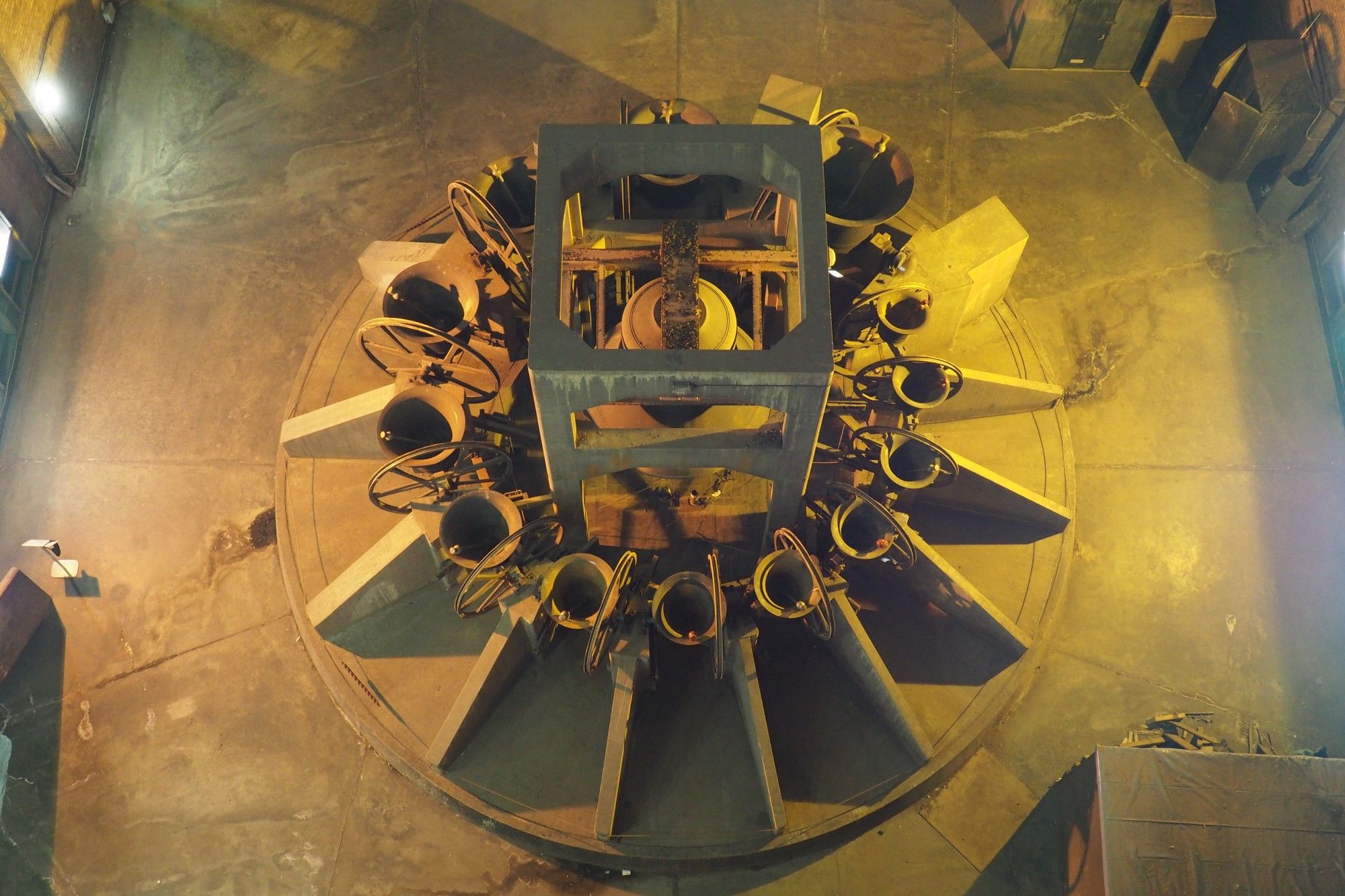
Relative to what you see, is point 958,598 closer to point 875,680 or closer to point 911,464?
point 875,680

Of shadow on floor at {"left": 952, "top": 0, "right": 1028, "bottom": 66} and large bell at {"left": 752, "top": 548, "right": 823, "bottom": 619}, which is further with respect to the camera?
shadow on floor at {"left": 952, "top": 0, "right": 1028, "bottom": 66}

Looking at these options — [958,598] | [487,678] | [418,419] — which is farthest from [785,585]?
[418,419]

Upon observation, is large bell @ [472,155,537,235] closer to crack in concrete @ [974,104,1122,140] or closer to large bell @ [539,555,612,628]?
large bell @ [539,555,612,628]

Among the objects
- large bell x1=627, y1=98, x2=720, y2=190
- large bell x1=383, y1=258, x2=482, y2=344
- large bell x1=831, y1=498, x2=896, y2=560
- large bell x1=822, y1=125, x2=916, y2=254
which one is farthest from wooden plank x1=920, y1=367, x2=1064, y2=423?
large bell x1=383, y1=258, x2=482, y2=344

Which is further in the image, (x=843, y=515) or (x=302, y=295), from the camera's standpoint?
(x=302, y=295)

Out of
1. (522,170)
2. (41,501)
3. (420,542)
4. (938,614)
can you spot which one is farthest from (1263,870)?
(41,501)

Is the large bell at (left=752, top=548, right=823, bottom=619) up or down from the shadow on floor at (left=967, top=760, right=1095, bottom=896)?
up

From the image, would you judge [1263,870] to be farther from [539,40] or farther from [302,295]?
[539,40]
